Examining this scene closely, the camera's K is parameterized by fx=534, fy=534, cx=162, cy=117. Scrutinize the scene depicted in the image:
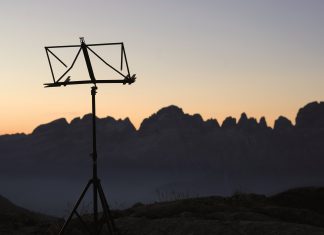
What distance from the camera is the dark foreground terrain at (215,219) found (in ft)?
42.9

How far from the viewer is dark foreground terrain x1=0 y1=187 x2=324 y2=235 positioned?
13.1 metres

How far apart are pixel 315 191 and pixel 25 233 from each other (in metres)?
11.2

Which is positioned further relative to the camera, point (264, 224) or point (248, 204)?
point (248, 204)

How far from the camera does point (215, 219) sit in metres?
14.5

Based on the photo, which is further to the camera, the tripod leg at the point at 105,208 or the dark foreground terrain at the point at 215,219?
the dark foreground terrain at the point at 215,219

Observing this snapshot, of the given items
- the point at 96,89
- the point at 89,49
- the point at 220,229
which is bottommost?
the point at 220,229

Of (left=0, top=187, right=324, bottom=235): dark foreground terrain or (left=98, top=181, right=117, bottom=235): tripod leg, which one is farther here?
(left=0, top=187, right=324, bottom=235): dark foreground terrain

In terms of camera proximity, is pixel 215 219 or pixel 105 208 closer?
pixel 105 208

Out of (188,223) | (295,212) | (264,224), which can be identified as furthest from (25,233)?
(295,212)

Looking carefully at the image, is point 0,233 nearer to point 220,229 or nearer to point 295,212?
point 220,229

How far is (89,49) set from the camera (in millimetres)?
10352

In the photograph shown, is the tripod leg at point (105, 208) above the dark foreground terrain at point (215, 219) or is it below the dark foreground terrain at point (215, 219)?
above

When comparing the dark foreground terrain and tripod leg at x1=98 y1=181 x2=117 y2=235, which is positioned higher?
tripod leg at x1=98 y1=181 x2=117 y2=235

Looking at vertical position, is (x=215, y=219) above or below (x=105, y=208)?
below
